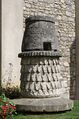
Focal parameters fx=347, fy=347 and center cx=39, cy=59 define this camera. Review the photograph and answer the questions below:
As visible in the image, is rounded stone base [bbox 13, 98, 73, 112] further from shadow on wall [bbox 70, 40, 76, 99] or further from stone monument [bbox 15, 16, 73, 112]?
shadow on wall [bbox 70, 40, 76, 99]

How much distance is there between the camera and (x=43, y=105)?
6.03 m

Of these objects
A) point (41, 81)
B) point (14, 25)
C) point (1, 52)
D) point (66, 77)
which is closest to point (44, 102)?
point (41, 81)

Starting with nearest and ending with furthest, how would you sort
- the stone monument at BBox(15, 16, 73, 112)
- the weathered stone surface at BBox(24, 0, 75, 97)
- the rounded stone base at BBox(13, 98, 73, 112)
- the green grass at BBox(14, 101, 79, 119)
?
the green grass at BBox(14, 101, 79, 119), the rounded stone base at BBox(13, 98, 73, 112), the stone monument at BBox(15, 16, 73, 112), the weathered stone surface at BBox(24, 0, 75, 97)

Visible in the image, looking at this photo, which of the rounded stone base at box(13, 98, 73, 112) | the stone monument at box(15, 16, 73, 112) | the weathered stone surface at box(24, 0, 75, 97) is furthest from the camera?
the weathered stone surface at box(24, 0, 75, 97)

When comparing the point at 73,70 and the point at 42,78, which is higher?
the point at 42,78

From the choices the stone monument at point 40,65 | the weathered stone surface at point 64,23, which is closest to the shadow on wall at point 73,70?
the weathered stone surface at point 64,23

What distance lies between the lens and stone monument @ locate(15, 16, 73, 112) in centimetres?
659

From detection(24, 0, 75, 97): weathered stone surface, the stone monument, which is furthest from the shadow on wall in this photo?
the stone monument

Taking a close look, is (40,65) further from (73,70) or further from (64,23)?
(73,70)

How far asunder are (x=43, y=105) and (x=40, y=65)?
3.00ft

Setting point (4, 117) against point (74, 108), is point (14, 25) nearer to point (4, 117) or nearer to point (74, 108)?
point (74, 108)

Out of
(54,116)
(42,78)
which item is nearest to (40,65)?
(42,78)

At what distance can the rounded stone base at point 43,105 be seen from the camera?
603 cm

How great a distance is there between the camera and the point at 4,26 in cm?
994
